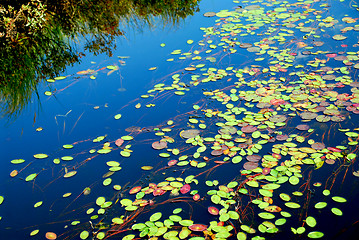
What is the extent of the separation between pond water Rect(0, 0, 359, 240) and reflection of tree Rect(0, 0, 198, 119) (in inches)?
7.1

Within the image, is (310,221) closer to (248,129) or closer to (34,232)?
(248,129)

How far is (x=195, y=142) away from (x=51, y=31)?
2879 millimetres

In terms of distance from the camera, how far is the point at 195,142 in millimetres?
3039

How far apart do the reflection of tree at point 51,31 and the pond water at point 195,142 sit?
180 millimetres

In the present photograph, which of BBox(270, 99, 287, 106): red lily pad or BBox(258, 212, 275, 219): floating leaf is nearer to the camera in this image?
BBox(258, 212, 275, 219): floating leaf

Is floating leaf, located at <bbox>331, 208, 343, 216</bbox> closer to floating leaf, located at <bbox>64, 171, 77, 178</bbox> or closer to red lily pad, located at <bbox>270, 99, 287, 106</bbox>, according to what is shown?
red lily pad, located at <bbox>270, 99, 287, 106</bbox>

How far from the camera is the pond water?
2.37m

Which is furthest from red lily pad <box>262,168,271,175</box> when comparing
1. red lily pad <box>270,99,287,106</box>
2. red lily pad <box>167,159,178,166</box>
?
red lily pad <box>270,99,287,106</box>

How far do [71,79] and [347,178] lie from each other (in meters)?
3.38

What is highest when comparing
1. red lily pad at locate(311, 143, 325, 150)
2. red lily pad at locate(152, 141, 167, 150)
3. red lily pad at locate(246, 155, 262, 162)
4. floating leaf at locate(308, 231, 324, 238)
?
red lily pad at locate(152, 141, 167, 150)

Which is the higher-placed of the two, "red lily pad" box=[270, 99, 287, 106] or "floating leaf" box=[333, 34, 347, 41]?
"floating leaf" box=[333, 34, 347, 41]

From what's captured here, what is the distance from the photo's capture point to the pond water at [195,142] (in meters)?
2.37

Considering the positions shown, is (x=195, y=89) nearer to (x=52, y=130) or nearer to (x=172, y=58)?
(x=172, y=58)

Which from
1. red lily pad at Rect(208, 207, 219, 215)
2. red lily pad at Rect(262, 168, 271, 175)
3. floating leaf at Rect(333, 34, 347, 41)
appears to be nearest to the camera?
red lily pad at Rect(208, 207, 219, 215)
